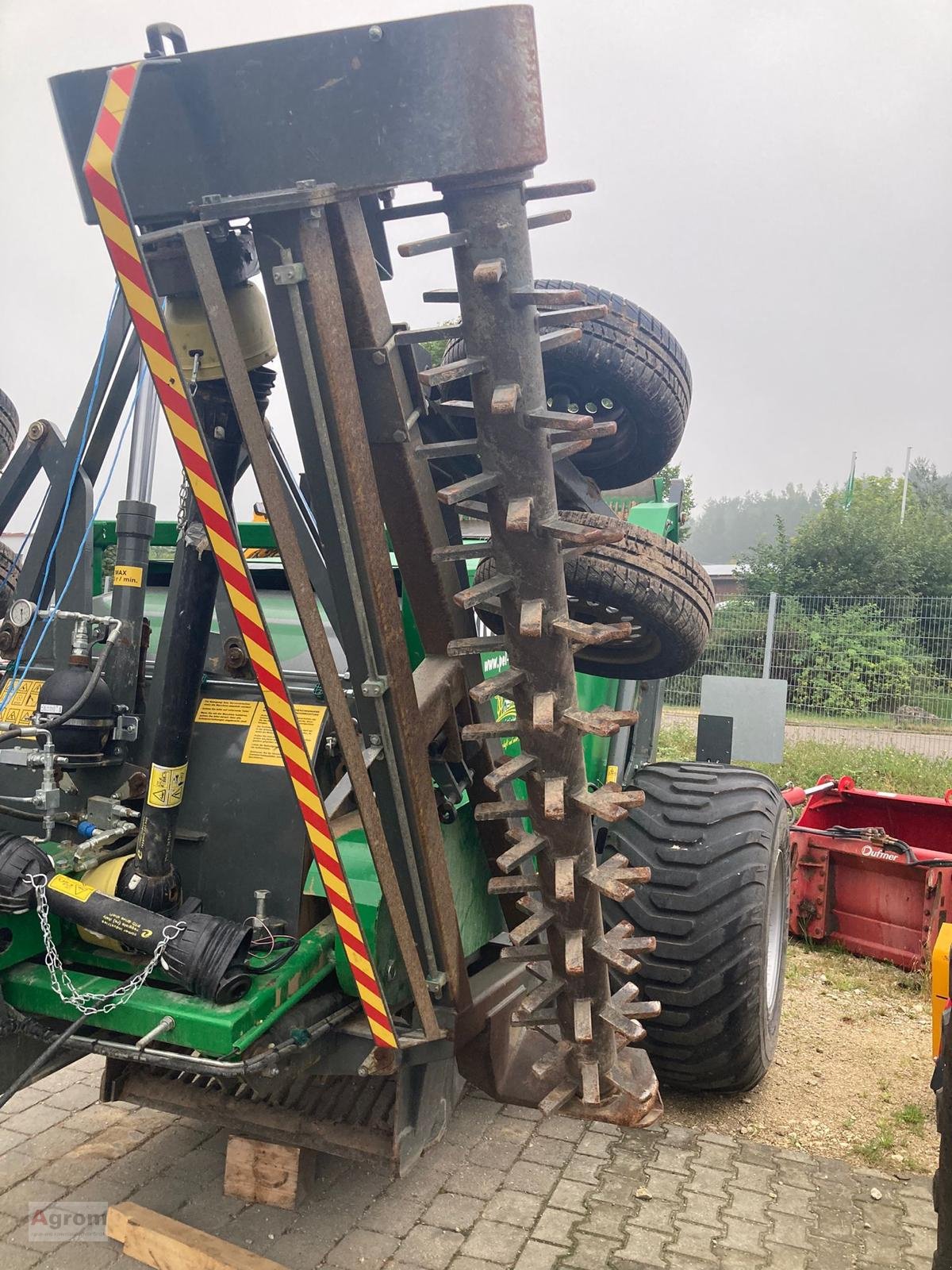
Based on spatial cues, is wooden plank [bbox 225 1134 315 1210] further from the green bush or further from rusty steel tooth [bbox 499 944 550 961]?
the green bush

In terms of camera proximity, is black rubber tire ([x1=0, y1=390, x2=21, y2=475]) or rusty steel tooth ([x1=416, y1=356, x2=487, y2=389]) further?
black rubber tire ([x1=0, y1=390, x2=21, y2=475])

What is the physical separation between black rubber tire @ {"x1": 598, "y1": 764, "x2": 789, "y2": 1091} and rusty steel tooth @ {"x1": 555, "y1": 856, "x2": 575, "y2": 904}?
122 centimetres

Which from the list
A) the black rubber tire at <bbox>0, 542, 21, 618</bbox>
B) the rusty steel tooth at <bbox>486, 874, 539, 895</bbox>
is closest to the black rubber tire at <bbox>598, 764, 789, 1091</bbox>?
the rusty steel tooth at <bbox>486, 874, 539, 895</bbox>

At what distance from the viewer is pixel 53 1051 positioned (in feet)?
8.18

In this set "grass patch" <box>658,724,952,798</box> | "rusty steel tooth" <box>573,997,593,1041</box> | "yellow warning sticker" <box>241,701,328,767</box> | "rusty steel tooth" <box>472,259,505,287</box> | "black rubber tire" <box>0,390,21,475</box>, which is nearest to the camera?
"rusty steel tooth" <box>472,259,505,287</box>

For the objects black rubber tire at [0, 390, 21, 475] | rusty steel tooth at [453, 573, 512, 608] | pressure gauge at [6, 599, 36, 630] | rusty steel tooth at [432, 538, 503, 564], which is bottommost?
pressure gauge at [6, 599, 36, 630]

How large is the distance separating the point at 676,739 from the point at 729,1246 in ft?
31.1

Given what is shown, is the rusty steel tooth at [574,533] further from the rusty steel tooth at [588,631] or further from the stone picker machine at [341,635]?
the rusty steel tooth at [588,631]

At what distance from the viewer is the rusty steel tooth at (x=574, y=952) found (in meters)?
2.38

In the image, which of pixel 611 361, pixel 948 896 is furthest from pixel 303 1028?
pixel 948 896

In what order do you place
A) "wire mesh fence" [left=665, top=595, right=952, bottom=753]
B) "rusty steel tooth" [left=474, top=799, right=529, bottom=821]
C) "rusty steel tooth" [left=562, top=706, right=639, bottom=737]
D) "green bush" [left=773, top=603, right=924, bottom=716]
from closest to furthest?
"rusty steel tooth" [left=562, top=706, right=639, bottom=737]
"rusty steel tooth" [left=474, top=799, right=529, bottom=821]
"wire mesh fence" [left=665, top=595, right=952, bottom=753]
"green bush" [left=773, top=603, right=924, bottom=716]

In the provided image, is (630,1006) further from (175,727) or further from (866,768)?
(866,768)

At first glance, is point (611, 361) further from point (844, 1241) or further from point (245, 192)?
point (844, 1241)

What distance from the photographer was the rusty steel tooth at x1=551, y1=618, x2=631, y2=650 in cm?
210
